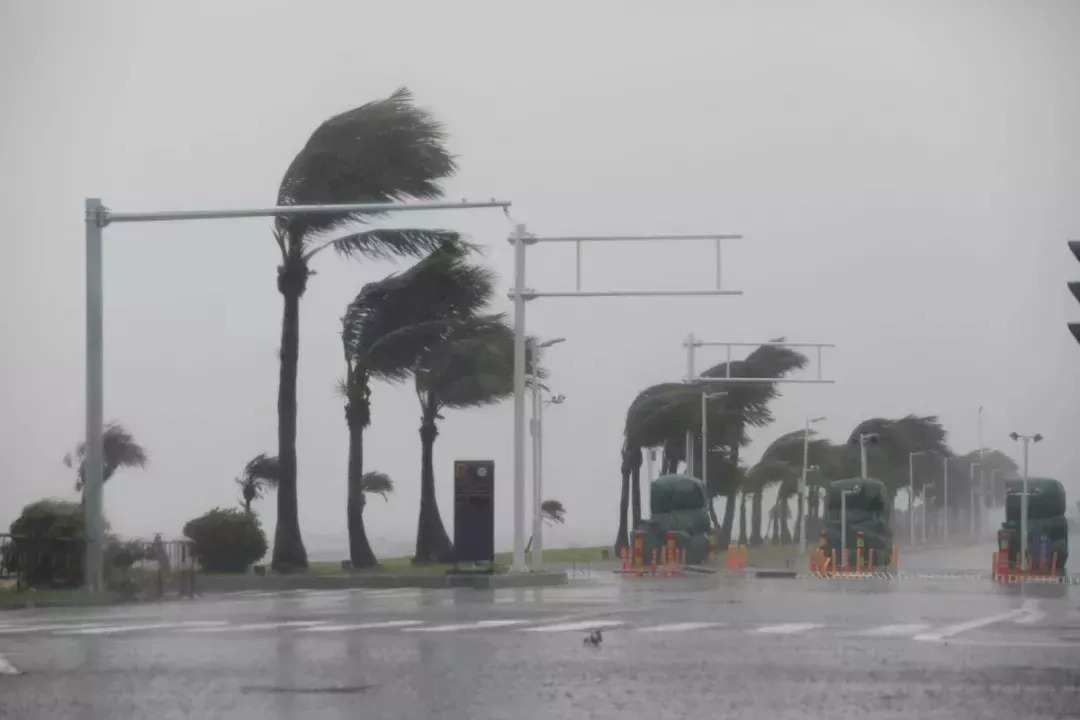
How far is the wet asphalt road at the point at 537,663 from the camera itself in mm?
10102

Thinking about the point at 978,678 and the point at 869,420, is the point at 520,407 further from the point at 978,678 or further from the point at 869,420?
the point at 869,420

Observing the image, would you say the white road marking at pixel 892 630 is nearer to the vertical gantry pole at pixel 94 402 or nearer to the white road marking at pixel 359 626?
the white road marking at pixel 359 626

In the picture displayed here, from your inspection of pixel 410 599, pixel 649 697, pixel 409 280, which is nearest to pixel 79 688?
pixel 649 697

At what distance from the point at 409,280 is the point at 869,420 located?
45.0 m

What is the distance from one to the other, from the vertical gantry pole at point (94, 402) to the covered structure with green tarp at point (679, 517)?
2935cm

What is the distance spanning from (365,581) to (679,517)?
20.5 m

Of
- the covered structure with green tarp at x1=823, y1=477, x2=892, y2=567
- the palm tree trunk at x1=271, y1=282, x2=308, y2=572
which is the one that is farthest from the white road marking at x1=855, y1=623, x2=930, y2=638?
the covered structure with green tarp at x1=823, y1=477, x2=892, y2=567

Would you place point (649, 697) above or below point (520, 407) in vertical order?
below

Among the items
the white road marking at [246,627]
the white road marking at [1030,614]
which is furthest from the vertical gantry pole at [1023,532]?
the white road marking at [246,627]

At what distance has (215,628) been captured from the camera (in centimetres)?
1709

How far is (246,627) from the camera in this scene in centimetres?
1734

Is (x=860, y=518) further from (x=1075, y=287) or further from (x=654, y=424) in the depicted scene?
(x=1075, y=287)

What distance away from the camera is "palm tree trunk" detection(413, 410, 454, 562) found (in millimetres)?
48219

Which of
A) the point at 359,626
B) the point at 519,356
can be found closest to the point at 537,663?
the point at 359,626
